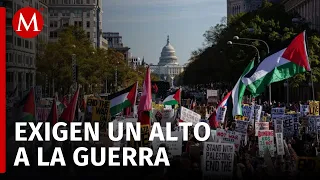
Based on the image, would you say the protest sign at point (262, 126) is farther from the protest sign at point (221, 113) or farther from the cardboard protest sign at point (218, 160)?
the cardboard protest sign at point (218, 160)

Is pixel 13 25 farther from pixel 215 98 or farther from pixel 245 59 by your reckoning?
pixel 215 98

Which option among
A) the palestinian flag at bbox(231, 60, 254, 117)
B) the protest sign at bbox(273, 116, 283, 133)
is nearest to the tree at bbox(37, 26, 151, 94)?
the palestinian flag at bbox(231, 60, 254, 117)

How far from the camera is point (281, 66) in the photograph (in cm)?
2014

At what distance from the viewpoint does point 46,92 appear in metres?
92.4

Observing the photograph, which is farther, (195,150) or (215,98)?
(215,98)

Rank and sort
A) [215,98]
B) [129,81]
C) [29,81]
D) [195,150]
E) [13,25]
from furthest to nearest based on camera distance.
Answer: [129,81] → [29,81] → [13,25] → [215,98] → [195,150]

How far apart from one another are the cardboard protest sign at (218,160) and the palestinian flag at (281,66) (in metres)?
5.39

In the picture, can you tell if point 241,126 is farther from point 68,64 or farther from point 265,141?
point 68,64

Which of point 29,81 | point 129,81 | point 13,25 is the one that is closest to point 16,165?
point 13,25

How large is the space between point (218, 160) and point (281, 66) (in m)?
6.18

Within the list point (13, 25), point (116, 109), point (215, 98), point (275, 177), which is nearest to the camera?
point (275, 177)

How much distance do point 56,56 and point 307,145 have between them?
2578 inches
